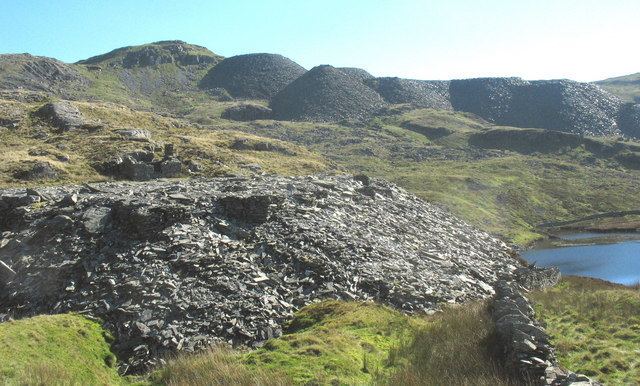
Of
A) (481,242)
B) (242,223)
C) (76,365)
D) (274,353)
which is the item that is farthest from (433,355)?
(481,242)

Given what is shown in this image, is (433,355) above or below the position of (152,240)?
below

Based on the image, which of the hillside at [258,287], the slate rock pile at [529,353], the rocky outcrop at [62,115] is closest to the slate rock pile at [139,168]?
the hillside at [258,287]

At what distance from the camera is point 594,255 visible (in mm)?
70188

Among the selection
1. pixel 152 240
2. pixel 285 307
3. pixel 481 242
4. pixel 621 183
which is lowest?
pixel 621 183

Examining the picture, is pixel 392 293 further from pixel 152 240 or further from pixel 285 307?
pixel 152 240

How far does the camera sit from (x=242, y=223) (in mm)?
24141

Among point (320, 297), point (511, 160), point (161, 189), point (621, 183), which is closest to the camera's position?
point (320, 297)

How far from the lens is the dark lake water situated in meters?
56.7

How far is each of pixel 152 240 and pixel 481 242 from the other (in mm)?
26047

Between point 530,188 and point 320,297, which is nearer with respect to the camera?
point 320,297

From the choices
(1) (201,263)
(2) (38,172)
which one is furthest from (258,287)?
(2) (38,172)

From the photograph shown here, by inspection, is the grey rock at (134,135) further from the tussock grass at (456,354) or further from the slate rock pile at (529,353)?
the slate rock pile at (529,353)

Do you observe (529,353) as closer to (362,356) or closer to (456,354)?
(456,354)

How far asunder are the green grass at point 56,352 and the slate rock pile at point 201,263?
78 cm
